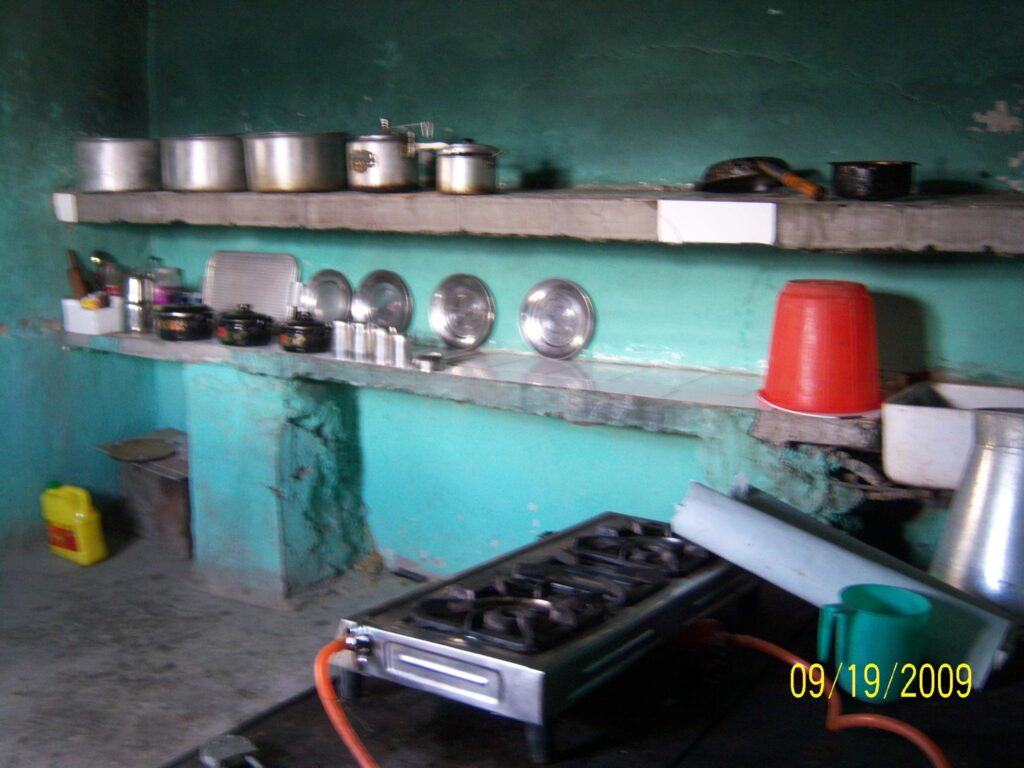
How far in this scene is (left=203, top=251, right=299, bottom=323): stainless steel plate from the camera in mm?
4266

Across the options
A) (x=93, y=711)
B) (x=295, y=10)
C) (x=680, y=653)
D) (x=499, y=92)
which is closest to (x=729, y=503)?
(x=680, y=653)

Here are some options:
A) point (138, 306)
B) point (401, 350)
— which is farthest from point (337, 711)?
point (138, 306)

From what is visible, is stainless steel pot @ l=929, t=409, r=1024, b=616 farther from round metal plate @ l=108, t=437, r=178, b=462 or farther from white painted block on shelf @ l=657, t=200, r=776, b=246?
round metal plate @ l=108, t=437, r=178, b=462

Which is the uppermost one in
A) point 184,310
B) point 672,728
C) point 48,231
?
point 48,231

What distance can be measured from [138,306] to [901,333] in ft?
10.7

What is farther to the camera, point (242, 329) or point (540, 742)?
point (242, 329)

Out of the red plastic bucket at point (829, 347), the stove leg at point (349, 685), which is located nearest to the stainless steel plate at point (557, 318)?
the red plastic bucket at point (829, 347)

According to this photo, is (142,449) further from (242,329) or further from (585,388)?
(585,388)

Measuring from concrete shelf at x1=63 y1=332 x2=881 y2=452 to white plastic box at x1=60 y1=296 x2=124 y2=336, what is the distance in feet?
2.09

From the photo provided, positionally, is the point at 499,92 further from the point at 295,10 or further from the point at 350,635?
the point at 350,635

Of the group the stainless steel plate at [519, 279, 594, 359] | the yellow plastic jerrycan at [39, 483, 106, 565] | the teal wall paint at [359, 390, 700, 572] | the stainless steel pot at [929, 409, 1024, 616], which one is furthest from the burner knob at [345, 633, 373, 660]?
the yellow plastic jerrycan at [39, 483, 106, 565]

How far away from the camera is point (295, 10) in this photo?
4.02 meters

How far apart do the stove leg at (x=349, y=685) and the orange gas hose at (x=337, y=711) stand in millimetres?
15
